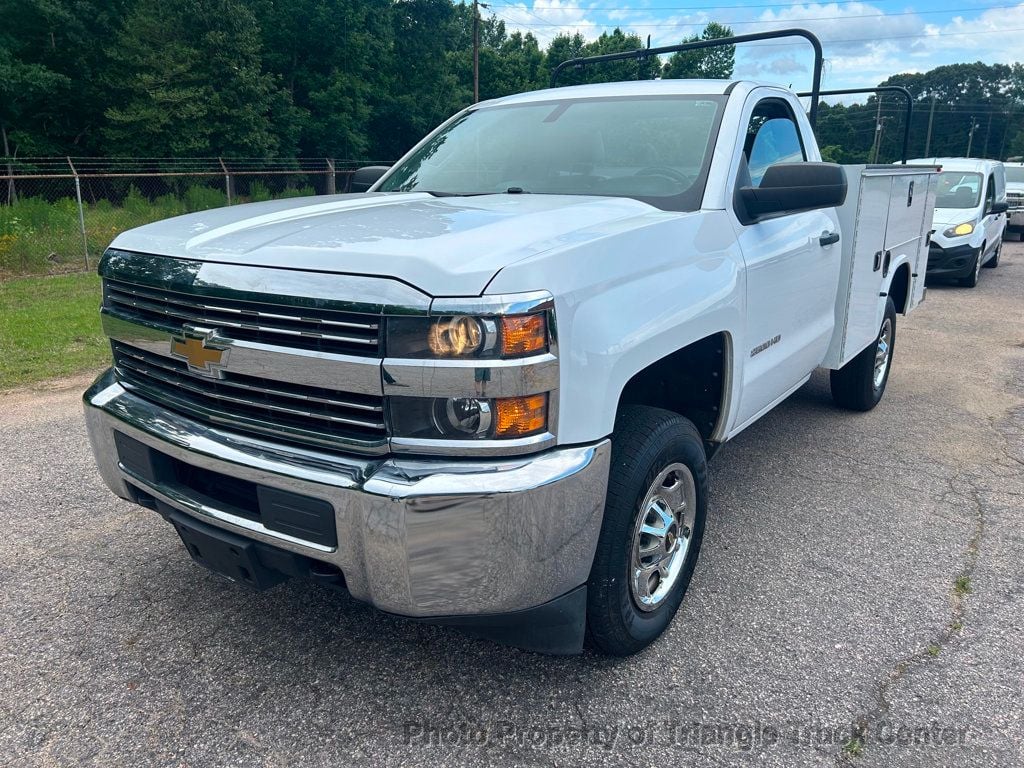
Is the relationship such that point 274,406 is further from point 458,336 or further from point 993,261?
point 993,261

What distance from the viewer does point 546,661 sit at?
2.69m

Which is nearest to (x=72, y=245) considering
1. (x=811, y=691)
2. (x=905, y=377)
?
(x=905, y=377)

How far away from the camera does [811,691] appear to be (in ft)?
8.31

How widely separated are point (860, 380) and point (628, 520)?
3657 millimetres

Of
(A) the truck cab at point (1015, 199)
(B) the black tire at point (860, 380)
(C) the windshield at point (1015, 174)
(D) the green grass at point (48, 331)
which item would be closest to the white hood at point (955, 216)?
(B) the black tire at point (860, 380)

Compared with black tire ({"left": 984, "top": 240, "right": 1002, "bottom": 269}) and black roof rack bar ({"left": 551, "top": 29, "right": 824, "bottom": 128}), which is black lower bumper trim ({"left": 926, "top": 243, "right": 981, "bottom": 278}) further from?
black roof rack bar ({"left": 551, "top": 29, "right": 824, "bottom": 128})

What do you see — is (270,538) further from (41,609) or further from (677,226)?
(677,226)

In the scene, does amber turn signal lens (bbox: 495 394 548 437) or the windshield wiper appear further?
→ the windshield wiper

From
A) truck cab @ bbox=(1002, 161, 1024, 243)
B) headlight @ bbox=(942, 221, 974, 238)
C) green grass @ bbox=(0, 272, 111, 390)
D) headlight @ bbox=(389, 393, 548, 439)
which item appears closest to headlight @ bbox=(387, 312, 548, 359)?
headlight @ bbox=(389, 393, 548, 439)

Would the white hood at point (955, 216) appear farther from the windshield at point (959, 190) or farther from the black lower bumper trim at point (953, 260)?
the black lower bumper trim at point (953, 260)

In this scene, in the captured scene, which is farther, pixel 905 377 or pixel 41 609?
pixel 905 377

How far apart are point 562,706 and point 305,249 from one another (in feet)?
5.28

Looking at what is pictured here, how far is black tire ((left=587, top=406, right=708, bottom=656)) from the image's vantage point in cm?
237

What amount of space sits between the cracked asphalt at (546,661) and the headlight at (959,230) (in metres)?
8.77
